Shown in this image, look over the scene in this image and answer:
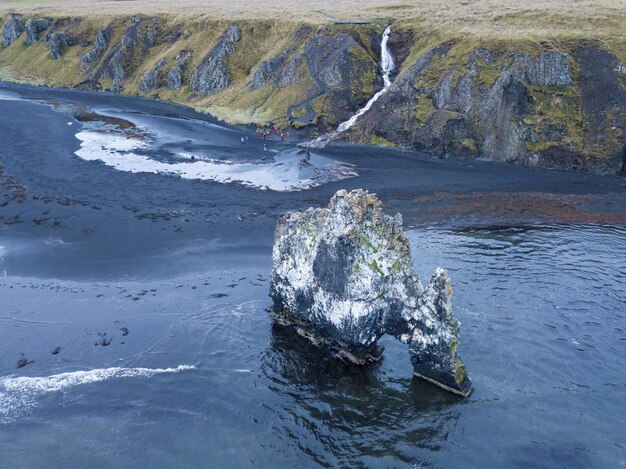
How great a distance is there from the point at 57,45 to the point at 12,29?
75.7ft

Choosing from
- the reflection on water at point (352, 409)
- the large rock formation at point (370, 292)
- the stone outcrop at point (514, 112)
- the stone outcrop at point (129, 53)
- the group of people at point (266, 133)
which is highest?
the stone outcrop at point (129, 53)

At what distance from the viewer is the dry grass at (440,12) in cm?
7344

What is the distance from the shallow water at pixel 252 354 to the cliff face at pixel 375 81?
1827 cm

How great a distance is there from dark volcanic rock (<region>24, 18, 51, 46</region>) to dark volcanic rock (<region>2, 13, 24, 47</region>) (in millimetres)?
5679

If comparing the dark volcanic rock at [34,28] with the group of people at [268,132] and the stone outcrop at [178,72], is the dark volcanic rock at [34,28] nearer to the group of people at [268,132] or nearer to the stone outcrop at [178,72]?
the stone outcrop at [178,72]

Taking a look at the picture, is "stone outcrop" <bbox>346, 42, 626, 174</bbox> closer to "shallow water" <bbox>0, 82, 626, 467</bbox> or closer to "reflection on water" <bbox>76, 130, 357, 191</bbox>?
"reflection on water" <bbox>76, 130, 357, 191</bbox>

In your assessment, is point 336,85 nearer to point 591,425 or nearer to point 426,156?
point 426,156

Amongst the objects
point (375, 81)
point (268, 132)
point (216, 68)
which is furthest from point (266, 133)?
point (216, 68)

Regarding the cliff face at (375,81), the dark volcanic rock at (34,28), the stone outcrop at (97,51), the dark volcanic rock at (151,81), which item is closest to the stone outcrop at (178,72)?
the cliff face at (375,81)

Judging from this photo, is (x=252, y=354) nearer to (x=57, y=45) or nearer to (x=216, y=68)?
(x=216, y=68)

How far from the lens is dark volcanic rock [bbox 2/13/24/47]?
420 ft

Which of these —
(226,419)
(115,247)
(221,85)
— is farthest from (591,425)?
(221,85)

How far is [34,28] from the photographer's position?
122938 mm

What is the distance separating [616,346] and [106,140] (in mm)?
64272
